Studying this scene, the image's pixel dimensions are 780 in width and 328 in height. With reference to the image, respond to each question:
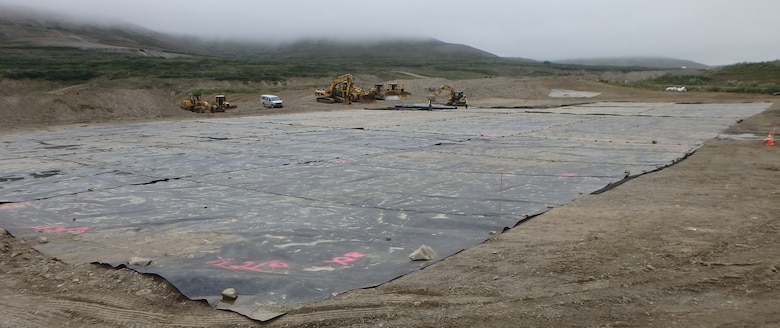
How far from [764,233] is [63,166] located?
1195cm

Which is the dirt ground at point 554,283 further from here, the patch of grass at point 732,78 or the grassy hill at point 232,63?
the patch of grass at point 732,78

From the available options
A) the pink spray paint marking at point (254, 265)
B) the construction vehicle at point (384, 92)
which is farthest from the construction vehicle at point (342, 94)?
the pink spray paint marking at point (254, 265)

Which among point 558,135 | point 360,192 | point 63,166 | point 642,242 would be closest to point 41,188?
point 63,166

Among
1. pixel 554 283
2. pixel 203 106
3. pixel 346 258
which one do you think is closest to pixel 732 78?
pixel 203 106

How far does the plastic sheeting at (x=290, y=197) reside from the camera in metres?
4.96

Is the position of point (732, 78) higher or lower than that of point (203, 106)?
higher

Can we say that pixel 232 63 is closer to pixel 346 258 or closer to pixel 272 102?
pixel 272 102

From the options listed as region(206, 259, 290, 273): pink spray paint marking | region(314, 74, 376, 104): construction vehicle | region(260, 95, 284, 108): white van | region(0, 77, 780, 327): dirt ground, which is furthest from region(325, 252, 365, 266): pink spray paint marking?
region(314, 74, 376, 104): construction vehicle

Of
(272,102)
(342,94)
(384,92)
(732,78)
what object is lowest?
(272,102)

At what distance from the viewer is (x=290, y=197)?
Result: 7922mm

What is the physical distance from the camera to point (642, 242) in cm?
561

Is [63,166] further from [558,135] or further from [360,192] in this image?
[558,135]

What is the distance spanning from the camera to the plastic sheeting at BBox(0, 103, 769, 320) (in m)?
4.96

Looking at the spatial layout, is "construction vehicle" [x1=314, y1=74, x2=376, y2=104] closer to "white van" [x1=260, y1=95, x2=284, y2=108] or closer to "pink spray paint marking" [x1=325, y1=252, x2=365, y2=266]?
A: "white van" [x1=260, y1=95, x2=284, y2=108]
